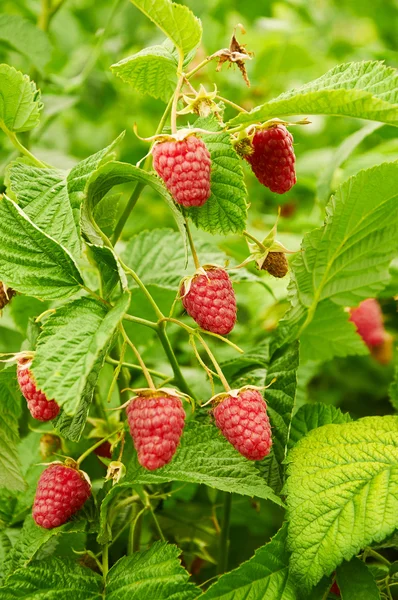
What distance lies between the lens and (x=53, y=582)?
935 mm

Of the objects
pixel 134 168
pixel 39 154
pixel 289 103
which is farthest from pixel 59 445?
pixel 39 154

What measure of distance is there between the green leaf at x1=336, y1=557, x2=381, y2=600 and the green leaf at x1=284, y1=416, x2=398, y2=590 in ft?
0.21

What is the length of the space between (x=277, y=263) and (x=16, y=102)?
42 cm

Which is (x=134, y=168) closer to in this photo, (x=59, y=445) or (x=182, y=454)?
(x=182, y=454)

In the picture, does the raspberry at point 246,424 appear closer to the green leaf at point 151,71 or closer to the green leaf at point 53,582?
the green leaf at point 53,582

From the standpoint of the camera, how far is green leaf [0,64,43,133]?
958 mm

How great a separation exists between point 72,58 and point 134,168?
6.12ft

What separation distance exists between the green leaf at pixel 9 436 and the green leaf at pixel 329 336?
1.76 feet

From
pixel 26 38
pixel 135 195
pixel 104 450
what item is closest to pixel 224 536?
pixel 104 450

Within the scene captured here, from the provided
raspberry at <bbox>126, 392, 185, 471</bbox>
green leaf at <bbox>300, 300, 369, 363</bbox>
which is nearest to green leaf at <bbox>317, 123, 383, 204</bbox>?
green leaf at <bbox>300, 300, 369, 363</bbox>

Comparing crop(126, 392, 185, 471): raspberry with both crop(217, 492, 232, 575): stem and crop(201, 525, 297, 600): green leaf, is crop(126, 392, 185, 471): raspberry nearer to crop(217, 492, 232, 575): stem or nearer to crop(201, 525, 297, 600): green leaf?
crop(201, 525, 297, 600): green leaf

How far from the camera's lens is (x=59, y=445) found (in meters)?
1.20

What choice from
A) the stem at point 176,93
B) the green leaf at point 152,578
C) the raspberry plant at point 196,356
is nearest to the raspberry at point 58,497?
the raspberry plant at point 196,356

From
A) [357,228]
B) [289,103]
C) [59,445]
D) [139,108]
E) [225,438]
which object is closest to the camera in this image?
[289,103]
